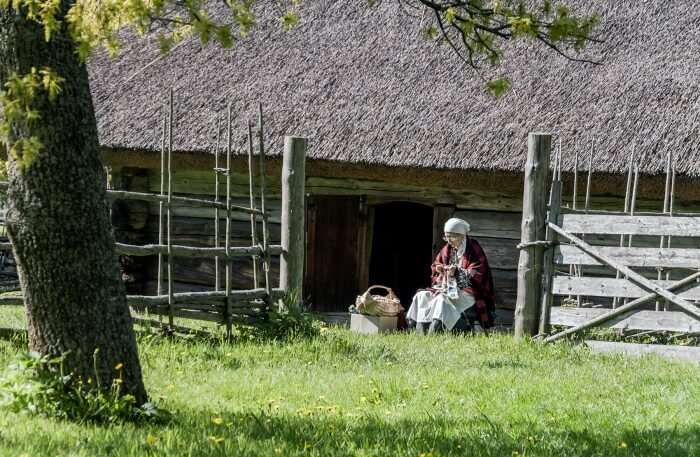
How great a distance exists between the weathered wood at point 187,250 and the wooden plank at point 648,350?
8.77 ft

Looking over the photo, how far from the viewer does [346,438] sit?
446 cm

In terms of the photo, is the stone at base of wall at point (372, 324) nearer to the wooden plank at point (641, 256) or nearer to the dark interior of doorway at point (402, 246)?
the wooden plank at point (641, 256)

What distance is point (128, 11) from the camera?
10.6 feet

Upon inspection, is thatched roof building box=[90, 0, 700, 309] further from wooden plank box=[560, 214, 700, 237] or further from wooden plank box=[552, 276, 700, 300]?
wooden plank box=[552, 276, 700, 300]

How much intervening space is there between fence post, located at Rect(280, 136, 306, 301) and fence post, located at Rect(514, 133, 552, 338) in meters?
1.82

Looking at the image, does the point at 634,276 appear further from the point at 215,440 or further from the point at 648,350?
the point at 215,440

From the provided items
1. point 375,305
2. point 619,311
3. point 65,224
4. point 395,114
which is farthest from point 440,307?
point 65,224

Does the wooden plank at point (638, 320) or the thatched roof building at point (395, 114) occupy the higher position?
the thatched roof building at point (395, 114)

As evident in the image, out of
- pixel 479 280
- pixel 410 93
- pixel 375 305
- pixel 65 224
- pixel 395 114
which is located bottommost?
pixel 375 305

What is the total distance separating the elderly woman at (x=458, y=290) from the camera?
32.9 feet

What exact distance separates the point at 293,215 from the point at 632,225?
8.89ft

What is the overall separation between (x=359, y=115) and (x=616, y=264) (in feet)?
14.2

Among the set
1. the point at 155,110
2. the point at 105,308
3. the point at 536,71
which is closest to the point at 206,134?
the point at 155,110

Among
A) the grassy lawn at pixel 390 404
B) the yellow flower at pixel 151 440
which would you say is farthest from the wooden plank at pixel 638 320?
the yellow flower at pixel 151 440
